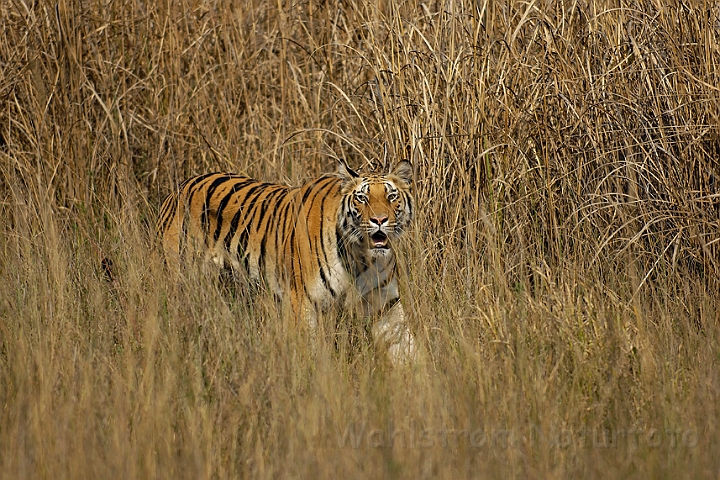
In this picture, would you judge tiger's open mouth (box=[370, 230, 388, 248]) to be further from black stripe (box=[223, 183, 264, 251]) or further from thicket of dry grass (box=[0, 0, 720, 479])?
black stripe (box=[223, 183, 264, 251])

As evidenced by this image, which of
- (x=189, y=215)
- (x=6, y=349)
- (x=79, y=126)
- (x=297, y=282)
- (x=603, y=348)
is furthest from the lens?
(x=79, y=126)

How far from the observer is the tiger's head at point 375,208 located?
4.24 m

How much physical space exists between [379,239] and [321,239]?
0.36m

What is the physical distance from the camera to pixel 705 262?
4.20 meters

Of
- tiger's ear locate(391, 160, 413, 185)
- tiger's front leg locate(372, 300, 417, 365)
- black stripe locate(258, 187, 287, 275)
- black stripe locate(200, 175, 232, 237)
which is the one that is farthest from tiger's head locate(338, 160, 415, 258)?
black stripe locate(200, 175, 232, 237)

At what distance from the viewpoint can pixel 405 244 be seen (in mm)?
4480

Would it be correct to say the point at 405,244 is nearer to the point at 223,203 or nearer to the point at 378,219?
the point at 378,219

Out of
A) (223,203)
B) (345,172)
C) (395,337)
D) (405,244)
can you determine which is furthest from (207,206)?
(395,337)

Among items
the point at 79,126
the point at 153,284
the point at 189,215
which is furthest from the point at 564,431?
the point at 79,126

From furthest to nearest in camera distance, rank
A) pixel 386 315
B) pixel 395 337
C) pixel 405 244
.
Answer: pixel 405 244 < pixel 386 315 < pixel 395 337

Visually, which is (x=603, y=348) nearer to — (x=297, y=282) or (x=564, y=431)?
(x=564, y=431)

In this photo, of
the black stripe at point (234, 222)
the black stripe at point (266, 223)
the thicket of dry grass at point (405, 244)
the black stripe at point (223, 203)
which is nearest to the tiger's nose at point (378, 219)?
the thicket of dry grass at point (405, 244)

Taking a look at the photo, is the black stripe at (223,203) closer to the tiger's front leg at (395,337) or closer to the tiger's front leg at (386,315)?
the tiger's front leg at (386,315)

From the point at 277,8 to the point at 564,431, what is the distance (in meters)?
3.83
